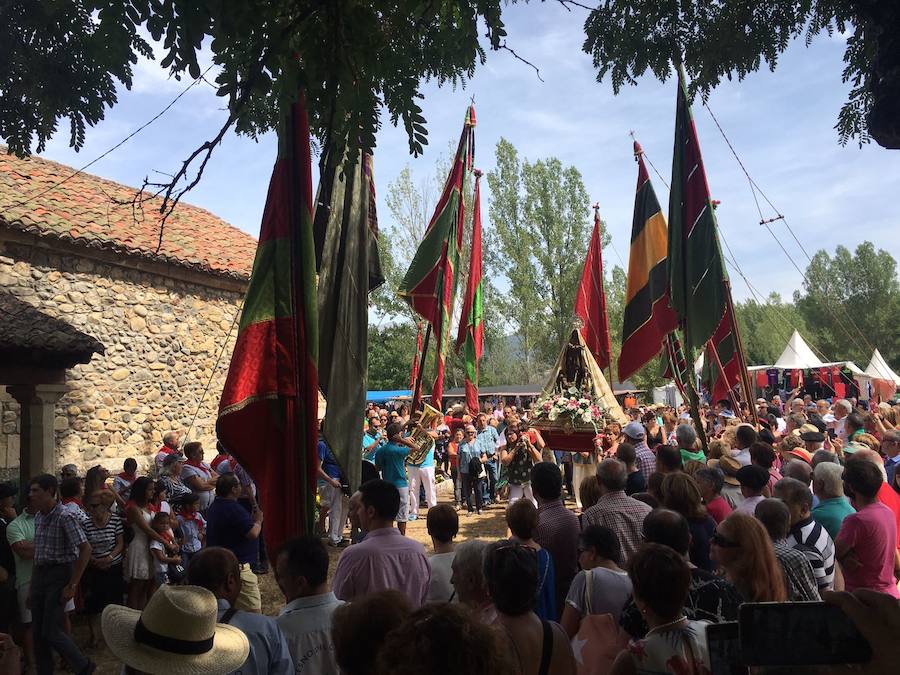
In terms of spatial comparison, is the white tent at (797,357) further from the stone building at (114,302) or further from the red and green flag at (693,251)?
the stone building at (114,302)

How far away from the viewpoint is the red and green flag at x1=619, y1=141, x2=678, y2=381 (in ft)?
34.4

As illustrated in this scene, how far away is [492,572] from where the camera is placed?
289cm

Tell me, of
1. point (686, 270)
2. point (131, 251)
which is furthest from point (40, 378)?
point (686, 270)

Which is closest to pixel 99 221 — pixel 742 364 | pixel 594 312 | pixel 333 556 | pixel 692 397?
pixel 333 556

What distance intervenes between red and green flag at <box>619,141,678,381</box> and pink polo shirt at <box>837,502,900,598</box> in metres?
6.01

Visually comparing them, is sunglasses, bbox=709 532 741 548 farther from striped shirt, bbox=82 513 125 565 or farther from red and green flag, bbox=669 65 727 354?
striped shirt, bbox=82 513 125 565

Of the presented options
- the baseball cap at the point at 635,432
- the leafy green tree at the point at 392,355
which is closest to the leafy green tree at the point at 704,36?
the baseball cap at the point at 635,432

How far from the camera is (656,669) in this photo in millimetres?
2475

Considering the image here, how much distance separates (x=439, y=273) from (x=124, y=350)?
7106 millimetres

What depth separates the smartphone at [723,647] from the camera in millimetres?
1456

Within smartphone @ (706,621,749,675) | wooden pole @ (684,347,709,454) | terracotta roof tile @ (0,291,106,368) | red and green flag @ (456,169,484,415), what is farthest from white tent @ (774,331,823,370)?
smartphone @ (706,621,749,675)

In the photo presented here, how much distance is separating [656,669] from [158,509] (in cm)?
605

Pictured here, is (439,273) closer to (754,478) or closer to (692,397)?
(692,397)

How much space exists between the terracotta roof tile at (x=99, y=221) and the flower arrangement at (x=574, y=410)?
694 centimetres
